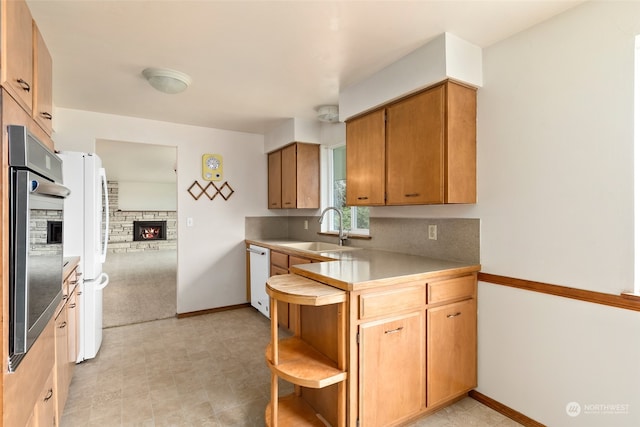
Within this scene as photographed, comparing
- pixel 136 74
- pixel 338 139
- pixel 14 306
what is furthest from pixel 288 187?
pixel 14 306

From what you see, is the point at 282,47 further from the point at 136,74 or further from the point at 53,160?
the point at 53,160

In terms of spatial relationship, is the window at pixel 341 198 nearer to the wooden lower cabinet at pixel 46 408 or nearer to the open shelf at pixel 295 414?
the open shelf at pixel 295 414

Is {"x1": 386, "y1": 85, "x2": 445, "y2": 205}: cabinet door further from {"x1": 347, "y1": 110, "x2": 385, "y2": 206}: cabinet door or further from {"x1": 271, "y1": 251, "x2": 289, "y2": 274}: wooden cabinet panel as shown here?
{"x1": 271, "y1": 251, "x2": 289, "y2": 274}: wooden cabinet panel

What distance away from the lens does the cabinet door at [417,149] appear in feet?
6.64

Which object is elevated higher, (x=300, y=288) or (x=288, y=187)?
(x=288, y=187)

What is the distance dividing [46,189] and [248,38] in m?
1.36

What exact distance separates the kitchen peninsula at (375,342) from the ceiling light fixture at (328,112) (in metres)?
1.77

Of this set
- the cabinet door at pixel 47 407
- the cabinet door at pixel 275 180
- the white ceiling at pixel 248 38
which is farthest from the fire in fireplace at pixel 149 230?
the cabinet door at pixel 47 407

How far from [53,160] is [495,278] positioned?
2468 mm

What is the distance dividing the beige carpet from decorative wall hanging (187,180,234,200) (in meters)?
1.52

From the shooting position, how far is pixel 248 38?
77.2 inches

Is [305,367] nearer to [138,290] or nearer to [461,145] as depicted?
[461,145]

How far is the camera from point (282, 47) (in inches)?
81.7

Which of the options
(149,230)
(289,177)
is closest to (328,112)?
(289,177)
